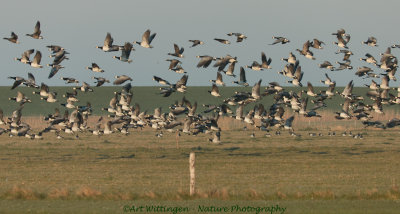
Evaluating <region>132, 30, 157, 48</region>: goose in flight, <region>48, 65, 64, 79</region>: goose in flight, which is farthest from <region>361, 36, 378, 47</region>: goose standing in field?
<region>48, 65, 64, 79</region>: goose in flight

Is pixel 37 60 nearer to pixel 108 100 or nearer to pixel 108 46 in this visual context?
pixel 108 46

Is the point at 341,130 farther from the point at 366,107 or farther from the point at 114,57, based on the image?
the point at 114,57

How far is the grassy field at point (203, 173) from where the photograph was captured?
26.4 metres

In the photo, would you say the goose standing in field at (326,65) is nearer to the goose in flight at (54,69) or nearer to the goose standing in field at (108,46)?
the goose standing in field at (108,46)

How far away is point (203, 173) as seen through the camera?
129 ft

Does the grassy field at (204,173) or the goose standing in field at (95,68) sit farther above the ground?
the goose standing in field at (95,68)

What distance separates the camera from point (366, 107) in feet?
156

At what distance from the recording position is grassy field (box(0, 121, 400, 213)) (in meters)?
26.4

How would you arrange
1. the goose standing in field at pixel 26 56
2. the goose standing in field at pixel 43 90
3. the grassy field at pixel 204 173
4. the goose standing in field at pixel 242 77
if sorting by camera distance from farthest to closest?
the goose standing in field at pixel 242 77 < the goose standing in field at pixel 43 90 < the goose standing in field at pixel 26 56 < the grassy field at pixel 204 173

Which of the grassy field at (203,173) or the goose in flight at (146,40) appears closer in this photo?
the grassy field at (203,173)

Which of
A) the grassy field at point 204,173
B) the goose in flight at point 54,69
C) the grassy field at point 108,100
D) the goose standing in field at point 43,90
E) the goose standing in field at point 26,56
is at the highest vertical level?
the grassy field at point 108,100

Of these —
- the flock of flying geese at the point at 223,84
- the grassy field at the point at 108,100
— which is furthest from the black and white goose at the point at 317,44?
the grassy field at the point at 108,100

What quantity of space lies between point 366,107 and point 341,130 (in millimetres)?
33618

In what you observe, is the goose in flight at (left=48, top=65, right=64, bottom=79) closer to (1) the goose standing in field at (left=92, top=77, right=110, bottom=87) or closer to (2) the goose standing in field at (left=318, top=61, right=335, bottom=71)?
(1) the goose standing in field at (left=92, top=77, right=110, bottom=87)
